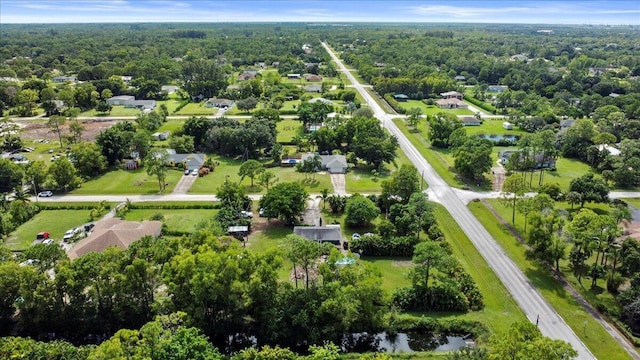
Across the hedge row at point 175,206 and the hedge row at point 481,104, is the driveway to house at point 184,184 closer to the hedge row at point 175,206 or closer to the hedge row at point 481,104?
the hedge row at point 175,206

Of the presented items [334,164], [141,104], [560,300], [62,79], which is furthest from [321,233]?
[62,79]

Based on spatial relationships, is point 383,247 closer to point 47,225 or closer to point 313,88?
point 47,225

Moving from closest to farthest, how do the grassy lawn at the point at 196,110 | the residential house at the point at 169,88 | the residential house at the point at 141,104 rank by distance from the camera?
the grassy lawn at the point at 196,110, the residential house at the point at 141,104, the residential house at the point at 169,88

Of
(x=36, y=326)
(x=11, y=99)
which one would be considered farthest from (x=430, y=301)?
(x=11, y=99)

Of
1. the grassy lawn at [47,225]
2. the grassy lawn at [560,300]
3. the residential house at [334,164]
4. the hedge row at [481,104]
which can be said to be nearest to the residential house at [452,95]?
the hedge row at [481,104]

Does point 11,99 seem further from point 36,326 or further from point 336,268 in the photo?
point 336,268

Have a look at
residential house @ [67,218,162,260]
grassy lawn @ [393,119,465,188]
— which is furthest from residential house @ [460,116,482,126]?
residential house @ [67,218,162,260]
